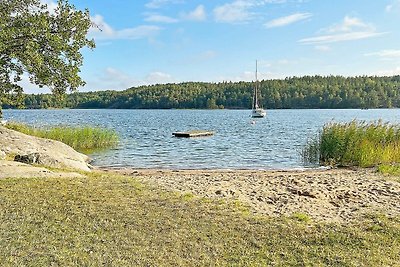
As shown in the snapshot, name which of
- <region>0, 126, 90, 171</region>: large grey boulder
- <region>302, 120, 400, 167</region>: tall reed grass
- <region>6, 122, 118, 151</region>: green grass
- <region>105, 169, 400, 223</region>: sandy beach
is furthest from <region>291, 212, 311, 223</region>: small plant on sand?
<region>6, 122, 118, 151</region>: green grass

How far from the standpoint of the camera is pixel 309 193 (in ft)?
37.4

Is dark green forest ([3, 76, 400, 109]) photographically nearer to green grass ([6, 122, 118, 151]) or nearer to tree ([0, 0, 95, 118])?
green grass ([6, 122, 118, 151])

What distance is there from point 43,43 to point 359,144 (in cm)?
1463

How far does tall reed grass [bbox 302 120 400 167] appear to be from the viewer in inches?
768

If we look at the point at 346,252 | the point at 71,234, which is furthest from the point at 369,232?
the point at 71,234

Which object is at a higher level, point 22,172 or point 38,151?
point 22,172

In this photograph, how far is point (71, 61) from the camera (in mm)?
12156

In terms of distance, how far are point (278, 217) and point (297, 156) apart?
17830 millimetres

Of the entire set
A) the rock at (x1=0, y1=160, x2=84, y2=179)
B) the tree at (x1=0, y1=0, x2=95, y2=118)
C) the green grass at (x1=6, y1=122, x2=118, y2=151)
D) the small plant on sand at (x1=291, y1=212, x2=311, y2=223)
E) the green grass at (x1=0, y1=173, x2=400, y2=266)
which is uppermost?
the tree at (x1=0, y1=0, x2=95, y2=118)

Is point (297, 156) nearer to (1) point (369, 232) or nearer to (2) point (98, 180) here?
(2) point (98, 180)

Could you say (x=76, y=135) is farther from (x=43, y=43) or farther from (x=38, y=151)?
(x=43, y=43)

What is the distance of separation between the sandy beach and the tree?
159 inches

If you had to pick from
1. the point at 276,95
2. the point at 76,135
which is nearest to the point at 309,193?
the point at 76,135

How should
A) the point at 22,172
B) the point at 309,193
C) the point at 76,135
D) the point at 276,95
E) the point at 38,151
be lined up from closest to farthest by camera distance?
the point at 309,193 < the point at 22,172 < the point at 38,151 < the point at 76,135 < the point at 276,95
